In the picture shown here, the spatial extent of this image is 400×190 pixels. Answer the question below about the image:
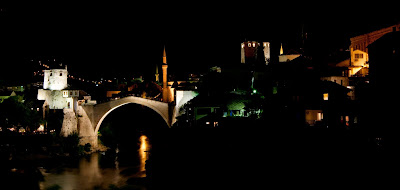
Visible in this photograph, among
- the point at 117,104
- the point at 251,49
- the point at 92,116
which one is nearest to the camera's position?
the point at 92,116

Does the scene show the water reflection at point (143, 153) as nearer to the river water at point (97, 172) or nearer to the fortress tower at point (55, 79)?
the river water at point (97, 172)

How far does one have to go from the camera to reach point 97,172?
74.0ft

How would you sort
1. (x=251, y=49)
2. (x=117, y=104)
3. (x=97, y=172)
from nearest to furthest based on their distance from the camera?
(x=97, y=172) → (x=117, y=104) → (x=251, y=49)

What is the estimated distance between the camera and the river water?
2038 centimetres

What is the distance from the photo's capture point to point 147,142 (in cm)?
3281

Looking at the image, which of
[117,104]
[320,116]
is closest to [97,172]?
[117,104]

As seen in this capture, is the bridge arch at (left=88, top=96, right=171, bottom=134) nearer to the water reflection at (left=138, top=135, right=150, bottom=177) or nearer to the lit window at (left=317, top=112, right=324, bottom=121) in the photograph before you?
the water reflection at (left=138, top=135, right=150, bottom=177)

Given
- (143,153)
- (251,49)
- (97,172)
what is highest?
(251,49)

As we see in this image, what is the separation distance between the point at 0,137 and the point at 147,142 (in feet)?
44.8

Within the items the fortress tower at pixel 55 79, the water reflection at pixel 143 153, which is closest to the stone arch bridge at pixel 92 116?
the water reflection at pixel 143 153

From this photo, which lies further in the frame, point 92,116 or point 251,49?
point 251,49

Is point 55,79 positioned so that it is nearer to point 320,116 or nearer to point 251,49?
point 251,49

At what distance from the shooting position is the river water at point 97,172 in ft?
66.8

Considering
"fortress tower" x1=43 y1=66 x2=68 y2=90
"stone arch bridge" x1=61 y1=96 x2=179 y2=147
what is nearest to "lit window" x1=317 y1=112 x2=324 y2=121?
"stone arch bridge" x1=61 y1=96 x2=179 y2=147
